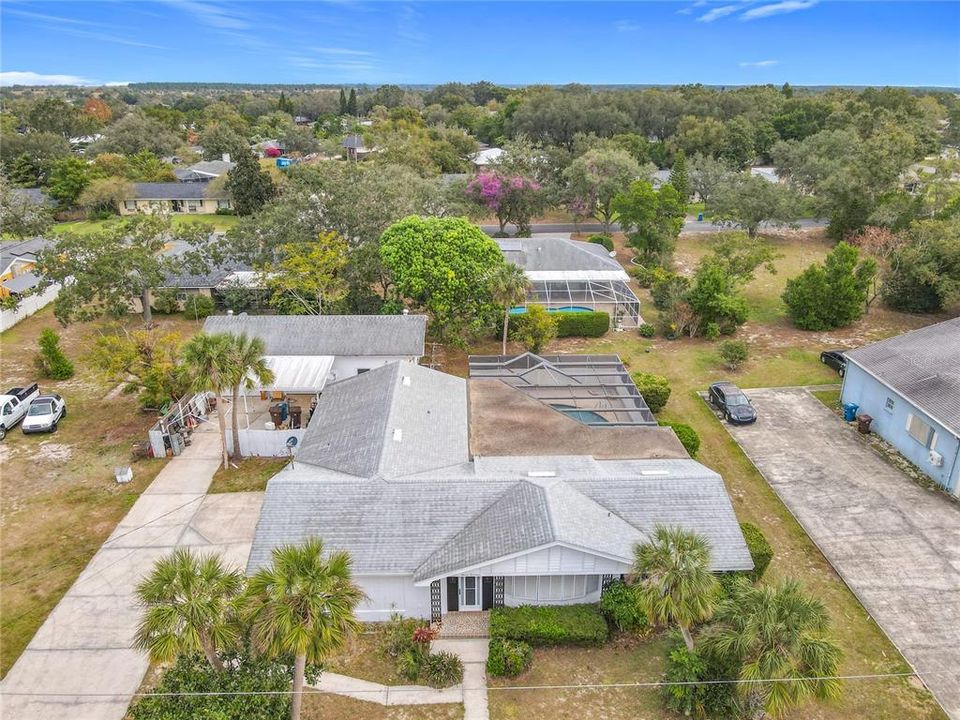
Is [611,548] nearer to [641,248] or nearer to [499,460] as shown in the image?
[499,460]

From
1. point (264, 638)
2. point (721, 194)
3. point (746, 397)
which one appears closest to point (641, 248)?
point (721, 194)

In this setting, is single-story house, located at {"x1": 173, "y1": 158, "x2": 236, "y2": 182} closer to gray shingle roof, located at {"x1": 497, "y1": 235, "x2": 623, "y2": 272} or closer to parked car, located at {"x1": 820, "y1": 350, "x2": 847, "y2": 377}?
gray shingle roof, located at {"x1": 497, "y1": 235, "x2": 623, "y2": 272}

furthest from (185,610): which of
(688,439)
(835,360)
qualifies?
(835,360)

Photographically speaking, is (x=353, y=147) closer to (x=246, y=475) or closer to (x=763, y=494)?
(x=246, y=475)

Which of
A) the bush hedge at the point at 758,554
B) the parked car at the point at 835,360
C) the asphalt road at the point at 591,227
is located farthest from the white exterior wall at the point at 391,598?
the asphalt road at the point at 591,227

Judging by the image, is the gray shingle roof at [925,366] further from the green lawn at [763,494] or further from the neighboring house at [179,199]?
the neighboring house at [179,199]
